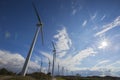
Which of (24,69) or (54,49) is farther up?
(54,49)

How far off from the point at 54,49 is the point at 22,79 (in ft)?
212

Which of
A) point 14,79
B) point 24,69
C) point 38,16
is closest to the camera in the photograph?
point 14,79

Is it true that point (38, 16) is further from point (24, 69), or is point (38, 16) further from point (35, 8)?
point (24, 69)

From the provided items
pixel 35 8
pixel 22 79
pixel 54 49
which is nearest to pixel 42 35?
pixel 35 8

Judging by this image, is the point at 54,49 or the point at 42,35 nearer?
the point at 42,35

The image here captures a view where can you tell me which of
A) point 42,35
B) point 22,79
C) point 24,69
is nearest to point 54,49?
point 42,35

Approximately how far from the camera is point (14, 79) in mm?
41312

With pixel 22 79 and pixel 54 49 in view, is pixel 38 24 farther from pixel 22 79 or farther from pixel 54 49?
pixel 54 49

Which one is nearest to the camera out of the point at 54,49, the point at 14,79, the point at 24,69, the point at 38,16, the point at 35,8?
the point at 14,79

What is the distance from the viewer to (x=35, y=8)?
202 ft

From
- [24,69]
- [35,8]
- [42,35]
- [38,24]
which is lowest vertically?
[24,69]

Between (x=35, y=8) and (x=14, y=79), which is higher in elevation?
(x=35, y=8)

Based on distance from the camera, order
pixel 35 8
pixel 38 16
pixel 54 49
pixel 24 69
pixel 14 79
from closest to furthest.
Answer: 1. pixel 14 79
2. pixel 24 69
3. pixel 35 8
4. pixel 38 16
5. pixel 54 49

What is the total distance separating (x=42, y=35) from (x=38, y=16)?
9.08 m
